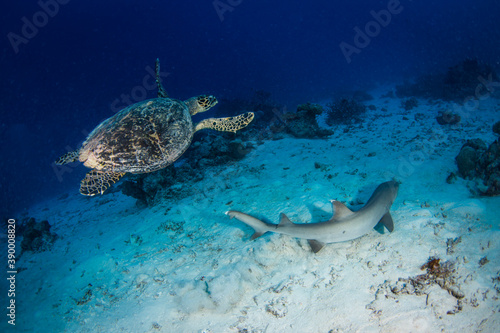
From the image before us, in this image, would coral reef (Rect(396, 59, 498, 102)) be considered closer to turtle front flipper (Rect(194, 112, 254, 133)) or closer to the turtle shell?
turtle front flipper (Rect(194, 112, 254, 133))

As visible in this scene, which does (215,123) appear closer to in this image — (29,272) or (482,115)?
(29,272)

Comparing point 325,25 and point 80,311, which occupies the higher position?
point 325,25

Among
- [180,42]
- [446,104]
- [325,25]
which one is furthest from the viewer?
[325,25]

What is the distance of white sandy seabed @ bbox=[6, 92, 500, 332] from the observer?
2.98 m

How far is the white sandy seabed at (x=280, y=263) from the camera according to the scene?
2.98 meters

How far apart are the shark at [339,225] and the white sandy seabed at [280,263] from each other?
1.10ft

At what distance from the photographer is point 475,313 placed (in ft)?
8.80

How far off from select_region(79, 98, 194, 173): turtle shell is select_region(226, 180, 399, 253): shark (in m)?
2.83

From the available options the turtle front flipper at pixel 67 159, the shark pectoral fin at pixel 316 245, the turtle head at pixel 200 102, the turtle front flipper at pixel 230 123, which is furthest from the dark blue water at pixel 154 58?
the shark pectoral fin at pixel 316 245

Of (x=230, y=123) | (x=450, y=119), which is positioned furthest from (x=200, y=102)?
(x=450, y=119)

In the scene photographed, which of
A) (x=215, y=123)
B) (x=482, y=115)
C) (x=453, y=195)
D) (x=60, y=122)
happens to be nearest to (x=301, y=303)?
(x=453, y=195)

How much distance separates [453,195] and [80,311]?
27.8 feet

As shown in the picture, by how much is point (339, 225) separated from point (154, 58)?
9087 cm

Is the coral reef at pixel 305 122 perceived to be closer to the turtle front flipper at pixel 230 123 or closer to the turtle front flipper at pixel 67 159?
the turtle front flipper at pixel 230 123
